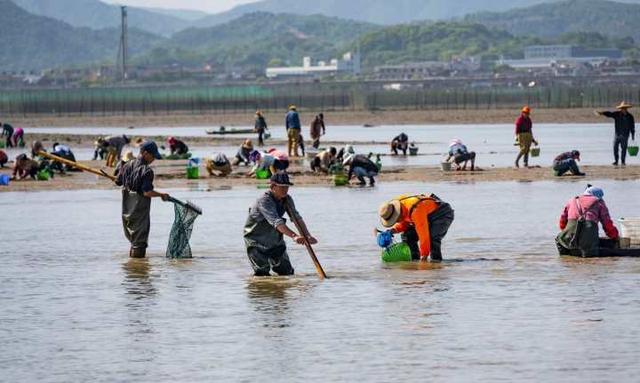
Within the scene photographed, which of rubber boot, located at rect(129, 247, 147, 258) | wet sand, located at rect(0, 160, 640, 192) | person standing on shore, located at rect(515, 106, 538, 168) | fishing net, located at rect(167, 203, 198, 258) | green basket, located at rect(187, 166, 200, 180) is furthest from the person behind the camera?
person standing on shore, located at rect(515, 106, 538, 168)

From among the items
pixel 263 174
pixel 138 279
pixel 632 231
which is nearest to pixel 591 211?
pixel 632 231

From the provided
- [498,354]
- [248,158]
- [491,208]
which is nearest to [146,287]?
[498,354]

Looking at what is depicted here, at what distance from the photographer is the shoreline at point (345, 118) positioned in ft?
265

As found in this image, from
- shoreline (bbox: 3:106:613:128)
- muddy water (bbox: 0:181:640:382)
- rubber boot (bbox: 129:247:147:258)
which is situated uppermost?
shoreline (bbox: 3:106:613:128)

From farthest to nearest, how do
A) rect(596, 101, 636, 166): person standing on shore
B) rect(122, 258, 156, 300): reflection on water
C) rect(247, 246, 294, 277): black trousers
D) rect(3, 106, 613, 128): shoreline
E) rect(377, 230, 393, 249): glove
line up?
rect(3, 106, 613, 128): shoreline → rect(596, 101, 636, 166): person standing on shore → rect(377, 230, 393, 249): glove → rect(247, 246, 294, 277): black trousers → rect(122, 258, 156, 300): reflection on water

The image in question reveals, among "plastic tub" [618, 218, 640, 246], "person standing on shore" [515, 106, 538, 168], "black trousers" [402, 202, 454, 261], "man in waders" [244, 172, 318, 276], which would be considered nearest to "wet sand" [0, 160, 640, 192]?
"person standing on shore" [515, 106, 538, 168]

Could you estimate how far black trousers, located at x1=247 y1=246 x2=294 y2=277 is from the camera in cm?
1755

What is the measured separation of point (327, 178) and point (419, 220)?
15.9 m

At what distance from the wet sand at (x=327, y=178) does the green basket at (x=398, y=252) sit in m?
13.6

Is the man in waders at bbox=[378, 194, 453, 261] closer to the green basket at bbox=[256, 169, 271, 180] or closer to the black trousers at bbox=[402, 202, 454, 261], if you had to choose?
the black trousers at bbox=[402, 202, 454, 261]

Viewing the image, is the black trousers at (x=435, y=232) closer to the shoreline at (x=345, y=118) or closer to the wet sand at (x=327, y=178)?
the wet sand at (x=327, y=178)

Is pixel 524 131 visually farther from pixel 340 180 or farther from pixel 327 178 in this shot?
pixel 340 180

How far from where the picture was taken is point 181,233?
20156mm

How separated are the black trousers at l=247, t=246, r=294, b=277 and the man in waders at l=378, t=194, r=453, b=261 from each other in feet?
3.96
